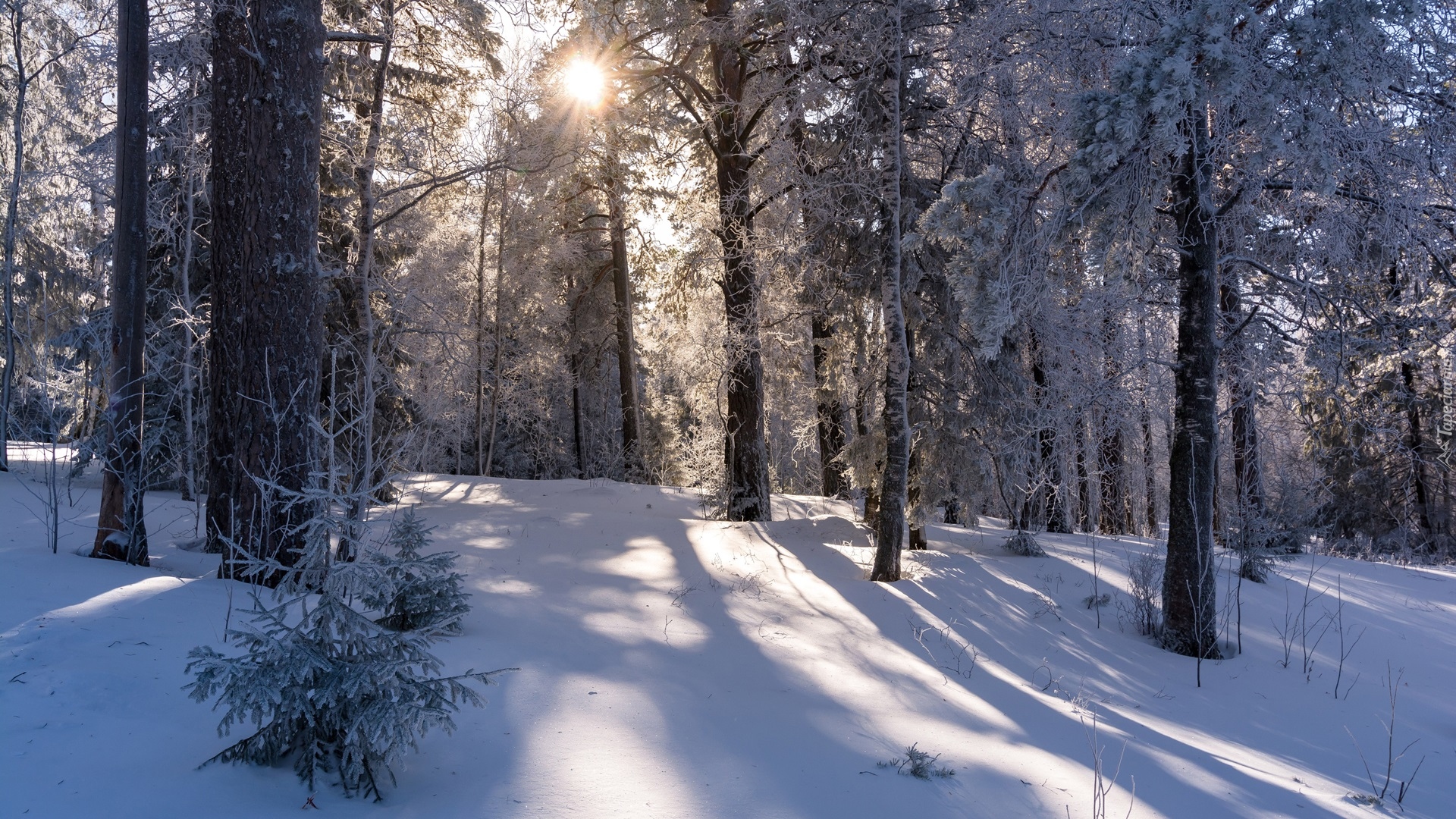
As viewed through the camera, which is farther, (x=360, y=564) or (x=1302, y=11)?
(x=1302, y=11)

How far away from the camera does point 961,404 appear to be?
9.73 metres

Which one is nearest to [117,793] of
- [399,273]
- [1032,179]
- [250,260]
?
[250,260]

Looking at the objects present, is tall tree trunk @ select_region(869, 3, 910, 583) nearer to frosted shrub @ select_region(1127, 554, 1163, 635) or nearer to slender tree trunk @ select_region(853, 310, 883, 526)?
slender tree trunk @ select_region(853, 310, 883, 526)

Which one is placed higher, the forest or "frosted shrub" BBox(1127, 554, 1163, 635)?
the forest

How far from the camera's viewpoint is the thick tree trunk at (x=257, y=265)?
→ 225 inches

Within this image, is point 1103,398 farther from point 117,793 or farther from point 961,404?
point 117,793

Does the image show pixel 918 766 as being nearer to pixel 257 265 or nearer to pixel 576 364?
pixel 257 265

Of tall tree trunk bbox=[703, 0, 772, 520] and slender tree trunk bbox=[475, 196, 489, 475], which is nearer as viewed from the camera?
tall tree trunk bbox=[703, 0, 772, 520]

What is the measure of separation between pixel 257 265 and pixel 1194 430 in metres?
7.71

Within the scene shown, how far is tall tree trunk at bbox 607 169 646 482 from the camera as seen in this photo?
1909 centimetres

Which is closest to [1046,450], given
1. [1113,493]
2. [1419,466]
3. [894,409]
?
[894,409]

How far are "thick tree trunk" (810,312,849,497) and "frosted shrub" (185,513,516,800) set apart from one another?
7.36m

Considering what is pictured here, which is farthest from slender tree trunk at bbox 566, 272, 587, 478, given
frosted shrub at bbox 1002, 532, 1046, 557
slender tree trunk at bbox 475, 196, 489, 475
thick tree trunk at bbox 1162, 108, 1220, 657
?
thick tree trunk at bbox 1162, 108, 1220, 657

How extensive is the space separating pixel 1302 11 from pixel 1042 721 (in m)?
5.61
